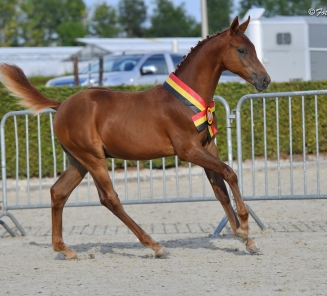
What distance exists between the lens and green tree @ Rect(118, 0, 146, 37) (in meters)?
75.6

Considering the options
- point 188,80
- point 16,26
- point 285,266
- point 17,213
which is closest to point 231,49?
point 188,80

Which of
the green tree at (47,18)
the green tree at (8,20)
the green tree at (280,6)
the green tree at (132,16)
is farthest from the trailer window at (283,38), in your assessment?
the green tree at (132,16)

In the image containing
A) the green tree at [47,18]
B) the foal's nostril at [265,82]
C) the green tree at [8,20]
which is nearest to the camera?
the foal's nostril at [265,82]

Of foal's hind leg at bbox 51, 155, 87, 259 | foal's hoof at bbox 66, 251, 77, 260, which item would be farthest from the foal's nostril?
foal's hoof at bbox 66, 251, 77, 260

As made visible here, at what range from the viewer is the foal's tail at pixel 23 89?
23.7 ft

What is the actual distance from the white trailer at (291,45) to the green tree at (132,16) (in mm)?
58669

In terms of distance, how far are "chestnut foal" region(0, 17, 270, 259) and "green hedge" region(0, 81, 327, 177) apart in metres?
6.23

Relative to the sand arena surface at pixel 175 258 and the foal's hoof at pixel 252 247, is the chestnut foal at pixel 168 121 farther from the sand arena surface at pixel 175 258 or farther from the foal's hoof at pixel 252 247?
the sand arena surface at pixel 175 258

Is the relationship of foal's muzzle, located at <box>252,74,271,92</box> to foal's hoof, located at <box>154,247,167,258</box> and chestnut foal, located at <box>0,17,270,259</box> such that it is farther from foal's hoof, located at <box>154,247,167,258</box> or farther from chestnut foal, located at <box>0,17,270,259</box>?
foal's hoof, located at <box>154,247,167,258</box>

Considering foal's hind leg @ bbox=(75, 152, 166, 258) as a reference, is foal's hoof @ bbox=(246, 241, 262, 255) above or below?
below

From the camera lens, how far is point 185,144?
649cm

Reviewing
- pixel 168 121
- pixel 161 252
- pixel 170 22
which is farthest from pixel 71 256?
pixel 170 22

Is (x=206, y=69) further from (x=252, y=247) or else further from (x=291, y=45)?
(x=291, y=45)

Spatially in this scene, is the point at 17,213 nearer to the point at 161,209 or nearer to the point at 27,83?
the point at 161,209
